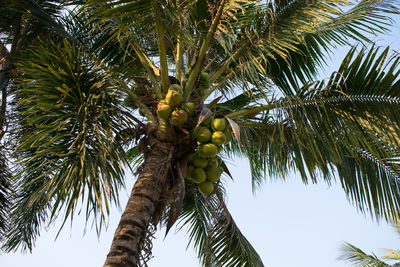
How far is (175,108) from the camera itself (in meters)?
3.67

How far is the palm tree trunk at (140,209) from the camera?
290 centimetres

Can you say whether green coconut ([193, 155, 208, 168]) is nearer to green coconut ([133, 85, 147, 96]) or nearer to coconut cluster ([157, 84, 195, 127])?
coconut cluster ([157, 84, 195, 127])

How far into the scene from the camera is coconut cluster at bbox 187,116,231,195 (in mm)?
3547

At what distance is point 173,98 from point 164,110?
0.48ft

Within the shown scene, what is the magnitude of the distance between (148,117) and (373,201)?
105 inches

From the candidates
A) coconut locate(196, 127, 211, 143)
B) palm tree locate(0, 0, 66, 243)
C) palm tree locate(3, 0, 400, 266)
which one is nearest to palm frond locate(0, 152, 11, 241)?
palm tree locate(0, 0, 66, 243)

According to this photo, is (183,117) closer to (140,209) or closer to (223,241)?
(140,209)

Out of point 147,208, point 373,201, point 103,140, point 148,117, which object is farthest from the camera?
point 373,201

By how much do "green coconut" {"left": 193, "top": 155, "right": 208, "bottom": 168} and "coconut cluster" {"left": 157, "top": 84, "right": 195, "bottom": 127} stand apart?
0.36 meters

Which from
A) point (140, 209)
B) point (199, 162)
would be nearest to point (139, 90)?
point (199, 162)

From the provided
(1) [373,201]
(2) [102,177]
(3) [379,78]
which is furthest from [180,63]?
(1) [373,201]

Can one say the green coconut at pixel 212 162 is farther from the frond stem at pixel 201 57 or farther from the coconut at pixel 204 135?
the frond stem at pixel 201 57

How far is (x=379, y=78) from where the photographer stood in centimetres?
376

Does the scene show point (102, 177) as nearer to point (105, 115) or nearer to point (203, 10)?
point (105, 115)
